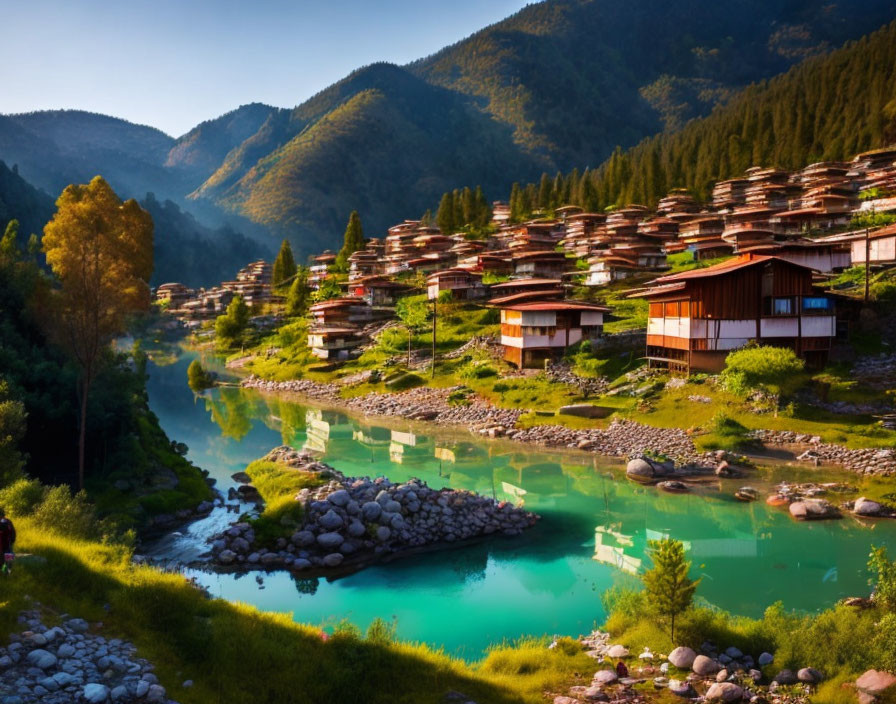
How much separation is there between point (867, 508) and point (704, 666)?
51.5ft

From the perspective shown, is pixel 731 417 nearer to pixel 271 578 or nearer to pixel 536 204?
pixel 271 578

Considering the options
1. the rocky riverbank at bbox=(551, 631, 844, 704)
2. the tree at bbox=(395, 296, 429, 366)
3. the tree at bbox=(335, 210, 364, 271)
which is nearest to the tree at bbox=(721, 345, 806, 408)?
the rocky riverbank at bbox=(551, 631, 844, 704)

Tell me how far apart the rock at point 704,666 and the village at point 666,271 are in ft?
95.5

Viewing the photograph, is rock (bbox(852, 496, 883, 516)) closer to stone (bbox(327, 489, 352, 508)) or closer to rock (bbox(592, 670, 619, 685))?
rock (bbox(592, 670, 619, 685))

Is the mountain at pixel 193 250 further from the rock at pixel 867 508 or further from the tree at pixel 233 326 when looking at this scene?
the rock at pixel 867 508

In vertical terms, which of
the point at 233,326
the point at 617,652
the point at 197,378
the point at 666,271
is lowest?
the point at 617,652

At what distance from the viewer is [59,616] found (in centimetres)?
1041

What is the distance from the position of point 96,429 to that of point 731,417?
101 ft

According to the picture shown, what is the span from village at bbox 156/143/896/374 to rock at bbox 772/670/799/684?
29.2 m

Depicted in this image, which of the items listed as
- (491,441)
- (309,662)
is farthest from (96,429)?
(491,441)

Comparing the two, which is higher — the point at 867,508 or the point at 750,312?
the point at 750,312

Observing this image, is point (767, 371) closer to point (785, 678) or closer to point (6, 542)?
point (785, 678)

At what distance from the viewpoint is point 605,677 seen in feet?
38.8

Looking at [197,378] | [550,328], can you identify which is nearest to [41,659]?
[550,328]
